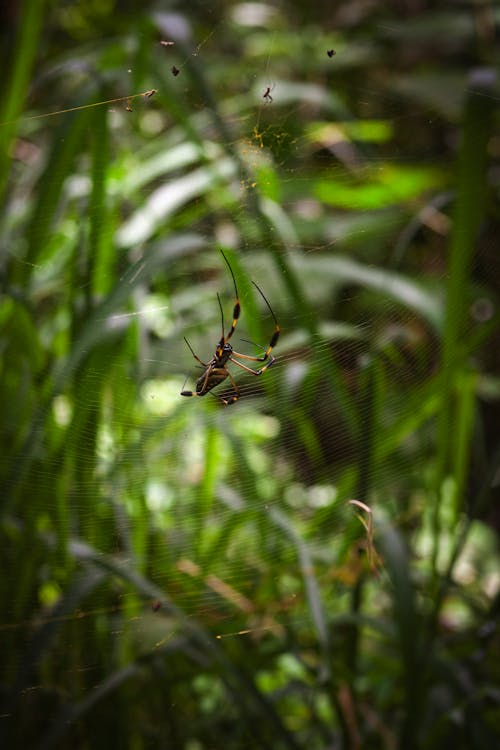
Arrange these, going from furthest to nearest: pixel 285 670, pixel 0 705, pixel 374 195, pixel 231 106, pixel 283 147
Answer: pixel 231 106 → pixel 285 670 → pixel 374 195 → pixel 0 705 → pixel 283 147

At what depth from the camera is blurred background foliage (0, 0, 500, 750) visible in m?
0.60

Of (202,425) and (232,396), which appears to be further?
(202,425)

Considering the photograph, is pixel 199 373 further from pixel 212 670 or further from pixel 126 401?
pixel 212 670

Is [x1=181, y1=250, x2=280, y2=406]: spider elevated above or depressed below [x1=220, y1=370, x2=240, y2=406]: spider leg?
above

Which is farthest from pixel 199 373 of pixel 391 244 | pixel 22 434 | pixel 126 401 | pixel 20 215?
pixel 391 244

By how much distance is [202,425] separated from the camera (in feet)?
2.67

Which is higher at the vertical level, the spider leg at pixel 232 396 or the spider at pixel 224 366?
the spider at pixel 224 366

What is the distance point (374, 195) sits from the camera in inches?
32.1

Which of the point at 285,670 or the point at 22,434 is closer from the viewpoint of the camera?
the point at 22,434

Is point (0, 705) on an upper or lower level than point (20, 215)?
lower

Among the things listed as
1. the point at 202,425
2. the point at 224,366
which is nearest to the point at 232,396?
the point at 224,366

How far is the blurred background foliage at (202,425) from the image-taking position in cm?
60

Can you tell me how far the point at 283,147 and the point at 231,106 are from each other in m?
0.75

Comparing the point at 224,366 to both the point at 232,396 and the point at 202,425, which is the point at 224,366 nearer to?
the point at 232,396
